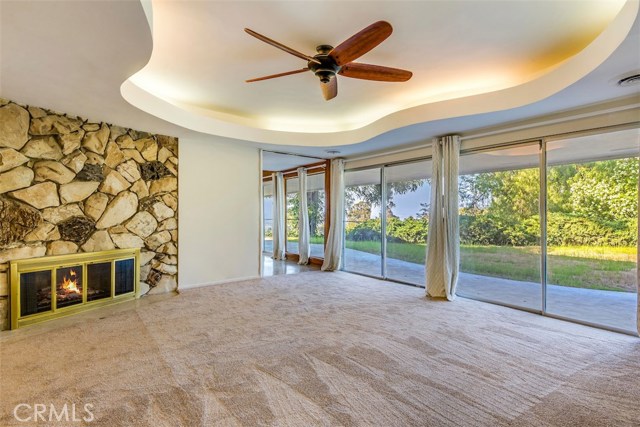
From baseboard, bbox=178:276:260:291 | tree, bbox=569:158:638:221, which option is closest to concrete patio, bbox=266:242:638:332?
tree, bbox=569:158:638:221

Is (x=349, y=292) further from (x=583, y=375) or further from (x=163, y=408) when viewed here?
(x=163, y=408)

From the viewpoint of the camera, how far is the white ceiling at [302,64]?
7.25 feet

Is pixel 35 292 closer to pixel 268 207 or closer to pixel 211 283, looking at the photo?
pixel 211 283

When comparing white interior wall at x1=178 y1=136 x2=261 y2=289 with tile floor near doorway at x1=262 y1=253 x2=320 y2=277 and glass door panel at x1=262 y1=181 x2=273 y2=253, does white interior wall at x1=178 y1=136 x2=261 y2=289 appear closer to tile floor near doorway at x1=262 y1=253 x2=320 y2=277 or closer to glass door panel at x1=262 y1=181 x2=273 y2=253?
tile floor near doorway at x1=262 y1=253 x2=320 y2=277

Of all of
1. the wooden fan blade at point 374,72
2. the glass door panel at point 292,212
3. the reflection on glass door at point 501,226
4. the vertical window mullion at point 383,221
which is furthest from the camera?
the glass door panel at point 292,212

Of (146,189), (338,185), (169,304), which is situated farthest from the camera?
(338,185)

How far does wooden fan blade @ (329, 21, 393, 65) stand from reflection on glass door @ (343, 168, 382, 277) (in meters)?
3.82

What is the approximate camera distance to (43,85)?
292 centimetres

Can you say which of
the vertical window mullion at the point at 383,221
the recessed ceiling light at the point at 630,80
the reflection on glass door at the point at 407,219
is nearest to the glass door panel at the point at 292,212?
the vertical window mullion at the point at 383,221

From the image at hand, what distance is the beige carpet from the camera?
2008 mm

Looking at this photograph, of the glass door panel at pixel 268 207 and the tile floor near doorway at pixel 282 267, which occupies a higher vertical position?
the glass door panel at pixel 268 207

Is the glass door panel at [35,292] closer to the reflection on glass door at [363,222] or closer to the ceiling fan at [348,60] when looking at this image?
the ceiling fan at [348,60]

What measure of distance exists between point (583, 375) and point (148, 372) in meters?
3.42

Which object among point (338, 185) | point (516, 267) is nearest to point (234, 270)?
point (338, 185)
